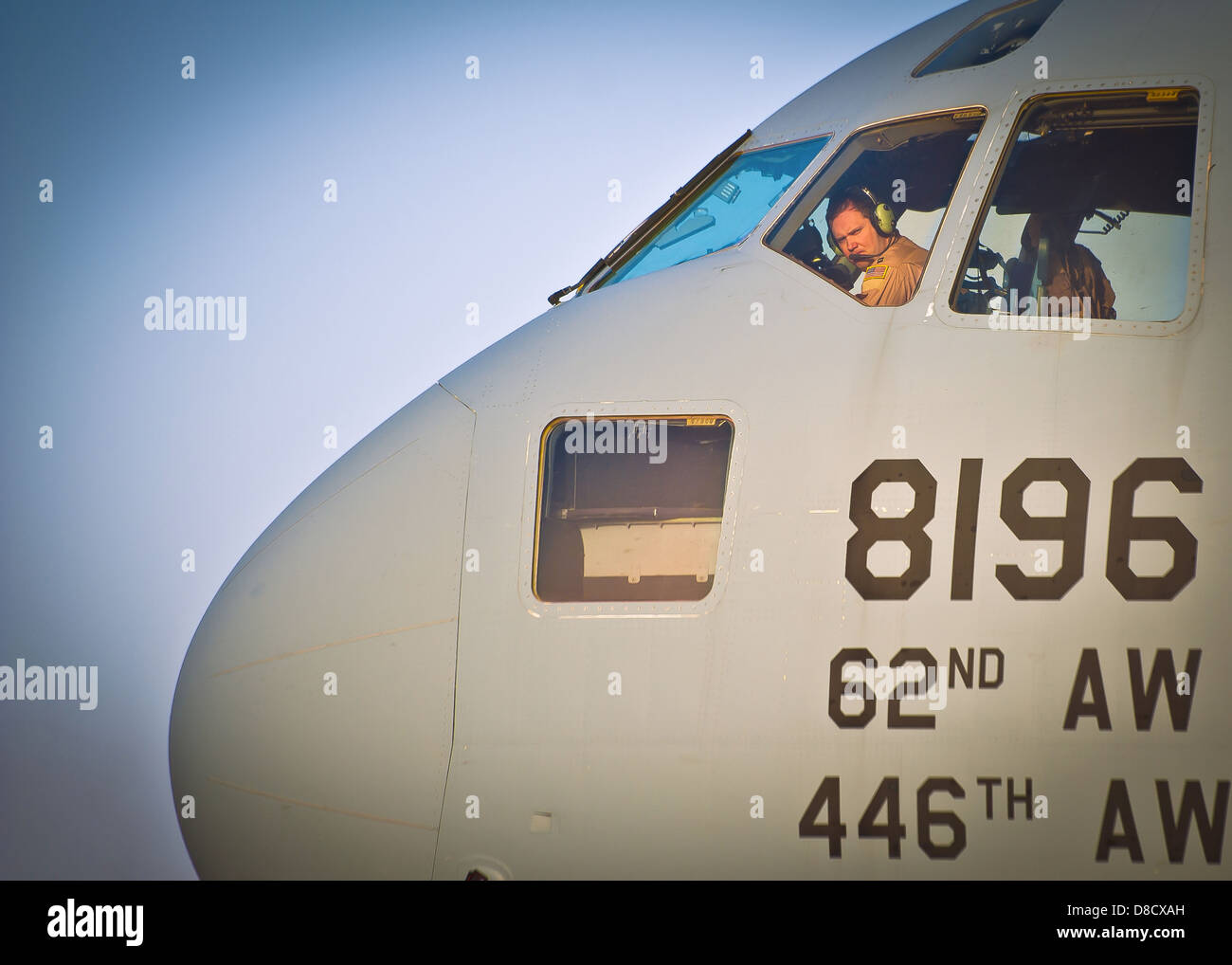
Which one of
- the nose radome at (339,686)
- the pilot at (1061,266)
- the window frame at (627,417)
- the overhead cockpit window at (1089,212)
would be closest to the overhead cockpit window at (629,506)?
the window frame at (627,417)

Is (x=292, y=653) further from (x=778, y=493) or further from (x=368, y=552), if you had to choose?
(x=778, y=493)

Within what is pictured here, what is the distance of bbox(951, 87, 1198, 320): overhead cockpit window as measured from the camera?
15.6 feet

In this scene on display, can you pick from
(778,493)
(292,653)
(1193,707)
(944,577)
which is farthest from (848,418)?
(292,653)

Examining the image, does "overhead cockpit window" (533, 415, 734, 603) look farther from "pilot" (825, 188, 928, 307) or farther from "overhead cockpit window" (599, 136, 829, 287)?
"overhead cockpit window" (599, 136, 829, 287)

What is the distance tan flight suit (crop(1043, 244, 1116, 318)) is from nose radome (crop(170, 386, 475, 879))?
2948 mm

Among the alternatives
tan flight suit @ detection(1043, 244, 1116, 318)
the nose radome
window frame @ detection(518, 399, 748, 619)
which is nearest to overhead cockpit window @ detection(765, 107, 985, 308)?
tan flight suit @ detection(1043, 244, 1116, 318)

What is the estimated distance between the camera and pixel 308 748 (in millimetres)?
4754

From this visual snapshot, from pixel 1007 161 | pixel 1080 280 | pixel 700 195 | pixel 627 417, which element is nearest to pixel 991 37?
pixel 1007 161

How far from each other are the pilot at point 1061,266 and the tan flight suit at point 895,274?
0.46 meters

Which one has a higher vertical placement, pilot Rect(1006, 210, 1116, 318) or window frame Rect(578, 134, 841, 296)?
window frame Rect(578, 134, 841, 296)

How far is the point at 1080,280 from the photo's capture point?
16.3 ft

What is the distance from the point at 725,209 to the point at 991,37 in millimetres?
1633

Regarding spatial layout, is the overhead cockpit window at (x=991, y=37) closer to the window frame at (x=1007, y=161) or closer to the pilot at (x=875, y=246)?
the window frame at (x=1007, y=161)
